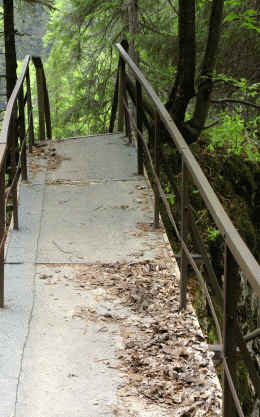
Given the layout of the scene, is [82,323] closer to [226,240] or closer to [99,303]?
[99,303]

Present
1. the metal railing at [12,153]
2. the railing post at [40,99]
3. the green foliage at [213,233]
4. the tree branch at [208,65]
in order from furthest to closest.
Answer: the railing post at [40,99] < the tree branch at [208,65] < the green foliage at [213,233] < the metal railing at [12,153]

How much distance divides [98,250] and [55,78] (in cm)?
1370

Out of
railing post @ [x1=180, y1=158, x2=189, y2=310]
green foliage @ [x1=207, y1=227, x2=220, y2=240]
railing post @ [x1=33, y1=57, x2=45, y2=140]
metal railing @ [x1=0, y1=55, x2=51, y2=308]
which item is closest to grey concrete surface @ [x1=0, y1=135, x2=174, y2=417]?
→ metal railing @ [x1=0, y1=55, x2=51, y2=308]


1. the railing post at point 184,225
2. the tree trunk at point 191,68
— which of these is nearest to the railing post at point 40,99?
the tree trunk at point 191,68

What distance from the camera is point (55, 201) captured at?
5.88 m

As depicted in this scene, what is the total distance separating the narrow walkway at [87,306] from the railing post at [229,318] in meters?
0.50

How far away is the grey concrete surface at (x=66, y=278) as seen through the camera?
295 centimetres

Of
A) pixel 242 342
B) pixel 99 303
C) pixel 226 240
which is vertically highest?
pixel 226 240

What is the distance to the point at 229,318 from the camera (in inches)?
90.7

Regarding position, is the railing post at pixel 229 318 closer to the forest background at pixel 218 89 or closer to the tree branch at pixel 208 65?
the forest background at pixel 218 89

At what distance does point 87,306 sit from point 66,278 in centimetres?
46

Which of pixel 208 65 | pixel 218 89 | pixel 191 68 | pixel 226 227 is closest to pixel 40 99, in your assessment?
pixel 218 89

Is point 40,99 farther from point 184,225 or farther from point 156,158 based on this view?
point 184,225

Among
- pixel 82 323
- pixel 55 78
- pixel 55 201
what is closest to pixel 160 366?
pixel 82 323
